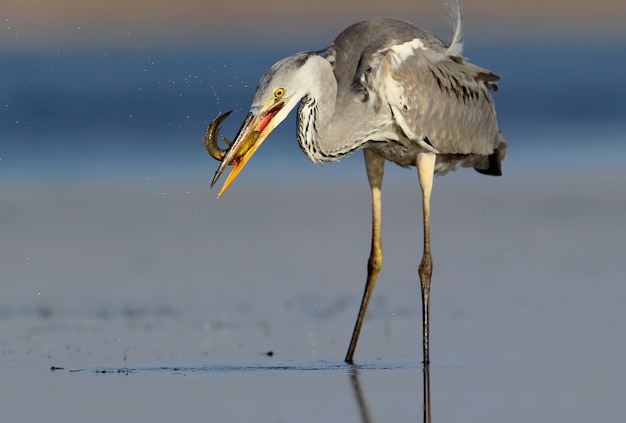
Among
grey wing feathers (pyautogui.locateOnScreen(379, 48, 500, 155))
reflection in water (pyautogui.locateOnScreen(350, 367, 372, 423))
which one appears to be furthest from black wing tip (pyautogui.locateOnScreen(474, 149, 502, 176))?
reflection in water (pyautogui.locateOnScreen(350, 367, 372, 423))

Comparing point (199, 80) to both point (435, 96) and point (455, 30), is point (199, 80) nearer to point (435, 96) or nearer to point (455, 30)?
point (455, 30)

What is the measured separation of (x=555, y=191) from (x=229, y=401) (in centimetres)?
702

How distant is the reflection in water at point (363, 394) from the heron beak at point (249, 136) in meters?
1.20

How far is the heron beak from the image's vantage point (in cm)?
738

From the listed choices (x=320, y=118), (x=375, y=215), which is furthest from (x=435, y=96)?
(x=320, y=118)

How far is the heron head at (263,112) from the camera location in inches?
291

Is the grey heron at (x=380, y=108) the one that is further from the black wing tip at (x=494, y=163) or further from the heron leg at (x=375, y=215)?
the black wing tip at (x=494, y=163)

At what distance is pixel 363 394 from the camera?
6633mm

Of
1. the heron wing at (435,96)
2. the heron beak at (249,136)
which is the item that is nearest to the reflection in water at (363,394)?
the heron beak at (249,136)

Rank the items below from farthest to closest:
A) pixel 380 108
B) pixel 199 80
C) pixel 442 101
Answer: pixel 199 80
pixel 442 101
pixel 380 108

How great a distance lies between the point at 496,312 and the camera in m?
8.34

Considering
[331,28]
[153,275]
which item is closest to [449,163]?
[153,275]

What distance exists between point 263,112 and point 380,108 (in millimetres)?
880

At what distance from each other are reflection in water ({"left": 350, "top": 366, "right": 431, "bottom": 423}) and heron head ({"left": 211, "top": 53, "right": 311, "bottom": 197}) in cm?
120
